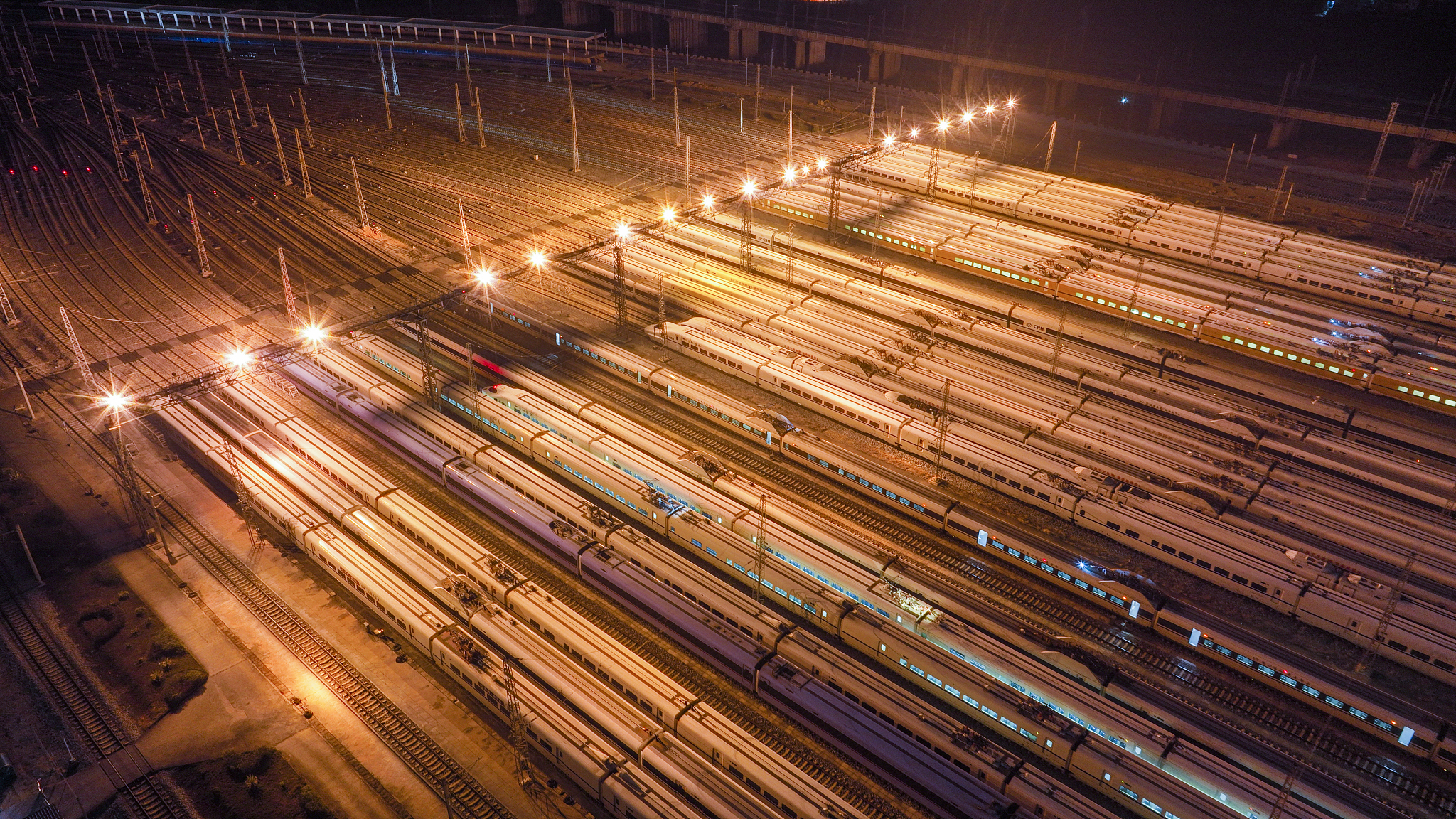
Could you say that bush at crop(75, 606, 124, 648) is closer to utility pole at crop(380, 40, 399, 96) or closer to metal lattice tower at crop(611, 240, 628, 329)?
metal lattice tower at crop(611, 240, 628, 329)

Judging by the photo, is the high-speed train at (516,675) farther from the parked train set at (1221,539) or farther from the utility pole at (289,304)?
the parked train set at (1221,539)

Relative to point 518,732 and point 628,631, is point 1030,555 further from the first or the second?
point 518,732

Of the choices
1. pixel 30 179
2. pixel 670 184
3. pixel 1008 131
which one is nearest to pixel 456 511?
pixel 670 184

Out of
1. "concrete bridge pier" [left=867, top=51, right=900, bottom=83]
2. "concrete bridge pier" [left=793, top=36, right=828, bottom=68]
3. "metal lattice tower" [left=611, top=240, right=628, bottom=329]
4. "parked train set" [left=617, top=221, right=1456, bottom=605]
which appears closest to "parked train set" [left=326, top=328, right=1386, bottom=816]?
"parked train set" [left=617, top=221, right=1456, bottom=605]

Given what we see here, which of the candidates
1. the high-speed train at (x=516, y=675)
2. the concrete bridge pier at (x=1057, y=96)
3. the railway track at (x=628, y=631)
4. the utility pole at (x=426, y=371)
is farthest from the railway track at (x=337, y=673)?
the concrete bridge pier at (x=1057, y=96)

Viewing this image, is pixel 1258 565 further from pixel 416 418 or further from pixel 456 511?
pixel 416 418

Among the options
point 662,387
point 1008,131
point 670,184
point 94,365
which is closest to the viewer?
point 662,387

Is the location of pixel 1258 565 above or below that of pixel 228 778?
above
